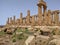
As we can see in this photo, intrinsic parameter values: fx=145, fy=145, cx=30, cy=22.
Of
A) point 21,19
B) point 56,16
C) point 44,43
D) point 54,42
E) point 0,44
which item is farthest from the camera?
point 21,19

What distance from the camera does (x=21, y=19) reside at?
55.4 meters

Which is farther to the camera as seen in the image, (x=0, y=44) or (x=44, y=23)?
(x=44, y=23)

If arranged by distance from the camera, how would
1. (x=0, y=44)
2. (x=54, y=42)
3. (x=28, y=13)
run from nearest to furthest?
(x=54, y=42)
(x=0, y=44)
(x=28, y=13)

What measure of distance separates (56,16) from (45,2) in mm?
6787

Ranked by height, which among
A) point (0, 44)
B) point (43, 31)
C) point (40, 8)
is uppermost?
point (40, 8)

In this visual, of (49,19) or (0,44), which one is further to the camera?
(49,19)

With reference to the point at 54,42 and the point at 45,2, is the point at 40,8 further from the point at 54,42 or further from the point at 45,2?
the point at 54,42

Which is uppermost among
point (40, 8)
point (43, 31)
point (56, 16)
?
point (40, 8)

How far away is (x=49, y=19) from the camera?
40.2 meters

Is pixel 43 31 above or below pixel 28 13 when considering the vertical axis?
below

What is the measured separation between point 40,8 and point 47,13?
243 centimetres

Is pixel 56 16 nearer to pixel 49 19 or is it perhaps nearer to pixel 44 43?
pixel 49 19

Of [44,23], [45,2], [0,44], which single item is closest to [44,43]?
[0,44]

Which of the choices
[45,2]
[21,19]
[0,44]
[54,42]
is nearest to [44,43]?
[54,42]
